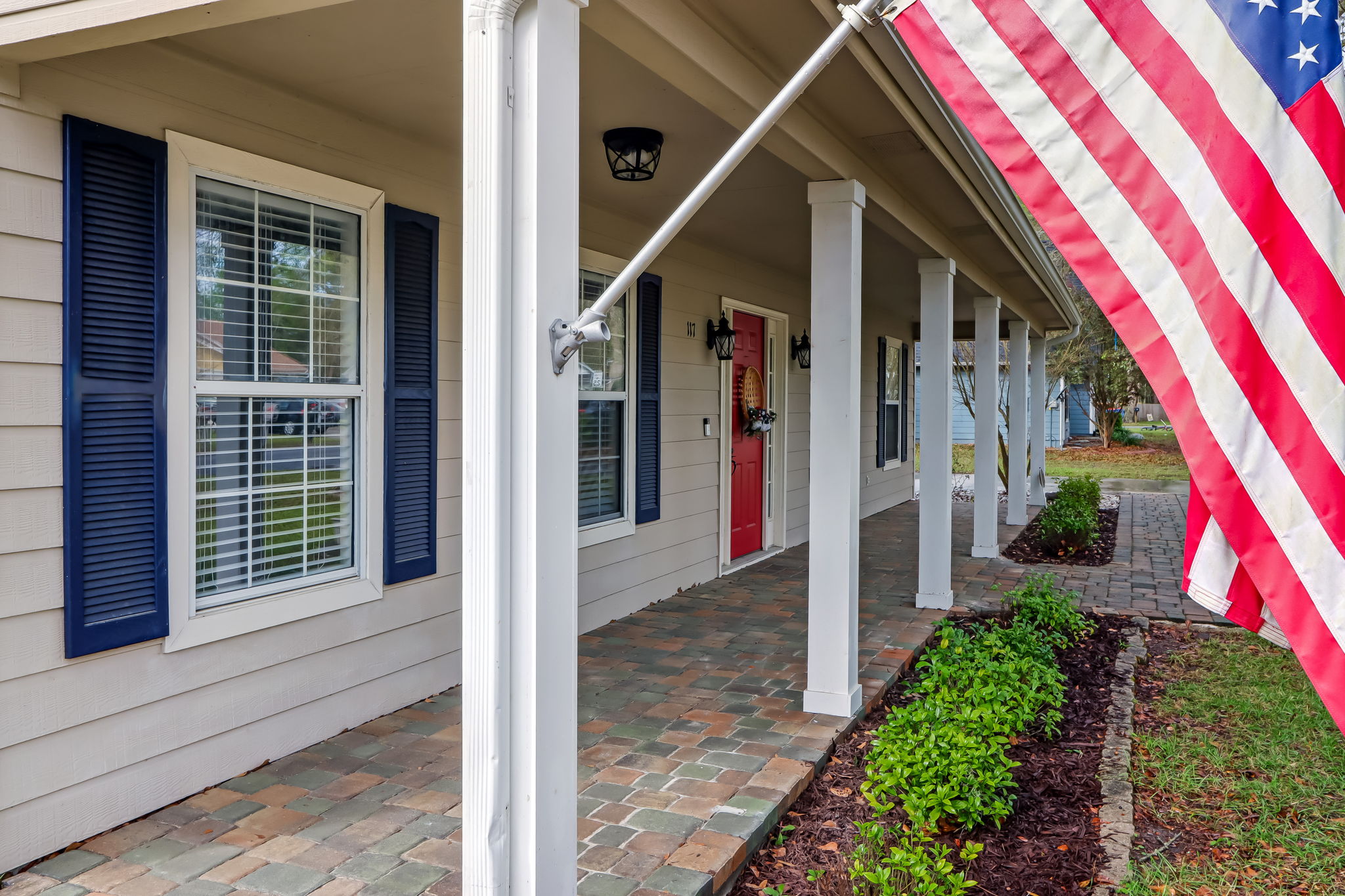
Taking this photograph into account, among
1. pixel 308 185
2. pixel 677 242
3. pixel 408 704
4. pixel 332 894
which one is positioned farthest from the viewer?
pixel 677 242

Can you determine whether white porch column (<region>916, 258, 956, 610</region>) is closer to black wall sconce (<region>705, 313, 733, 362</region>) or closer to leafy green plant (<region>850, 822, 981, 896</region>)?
black wall sconce (<region>705, 313, 733, 362</region>)

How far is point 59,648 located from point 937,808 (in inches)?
104

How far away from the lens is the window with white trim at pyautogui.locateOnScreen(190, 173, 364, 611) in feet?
10.0

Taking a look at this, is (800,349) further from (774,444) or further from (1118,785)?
(1118,785)

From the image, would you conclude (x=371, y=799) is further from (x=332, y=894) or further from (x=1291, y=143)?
(x=1291, y=143)

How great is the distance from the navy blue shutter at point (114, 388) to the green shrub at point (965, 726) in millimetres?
2380

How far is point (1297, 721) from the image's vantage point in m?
4.03

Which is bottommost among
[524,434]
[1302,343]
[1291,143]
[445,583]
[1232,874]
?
[1232,874]

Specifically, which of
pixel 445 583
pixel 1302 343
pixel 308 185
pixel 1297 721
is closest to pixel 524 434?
pixel 1302 343

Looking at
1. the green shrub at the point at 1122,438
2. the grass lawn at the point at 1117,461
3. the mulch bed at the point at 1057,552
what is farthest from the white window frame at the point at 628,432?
the green shrub at the point at 1122,438

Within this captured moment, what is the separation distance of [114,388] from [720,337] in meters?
4.40

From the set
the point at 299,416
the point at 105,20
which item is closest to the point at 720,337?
the point at 299,416

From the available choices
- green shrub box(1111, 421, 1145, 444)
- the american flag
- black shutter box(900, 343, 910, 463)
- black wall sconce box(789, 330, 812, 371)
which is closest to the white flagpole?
the american flag

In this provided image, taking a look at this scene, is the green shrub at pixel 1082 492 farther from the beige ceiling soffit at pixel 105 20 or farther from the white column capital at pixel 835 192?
the beige ceiling soffit at pixel 105 20
